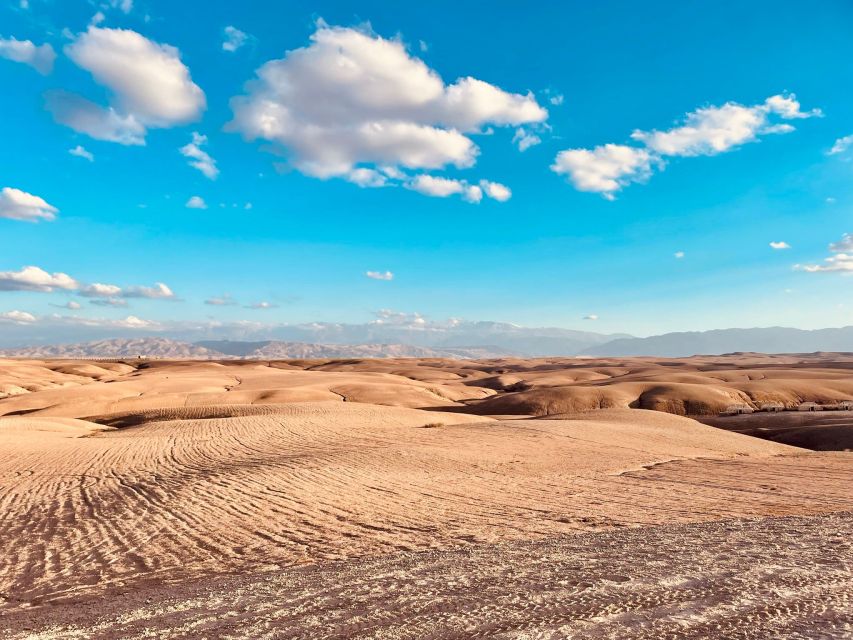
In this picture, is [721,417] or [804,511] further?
[721,417]

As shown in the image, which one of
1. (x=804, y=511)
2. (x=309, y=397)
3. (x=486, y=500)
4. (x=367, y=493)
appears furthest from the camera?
(x=309, y=397)

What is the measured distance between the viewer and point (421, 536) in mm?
8977

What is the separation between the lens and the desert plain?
5.21 m

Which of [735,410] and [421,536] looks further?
[735,410]

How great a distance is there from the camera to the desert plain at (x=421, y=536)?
5.21 meters

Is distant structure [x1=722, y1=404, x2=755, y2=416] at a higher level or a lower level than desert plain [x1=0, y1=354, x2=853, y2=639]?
lower

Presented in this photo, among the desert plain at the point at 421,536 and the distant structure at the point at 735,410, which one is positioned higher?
the desert plain at the point at 421,536

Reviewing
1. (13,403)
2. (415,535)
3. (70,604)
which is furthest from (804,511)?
(13,403)

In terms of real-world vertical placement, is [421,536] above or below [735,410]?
above

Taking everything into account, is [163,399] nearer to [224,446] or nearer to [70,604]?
[224,446]

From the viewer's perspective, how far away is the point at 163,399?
45375 millimetres

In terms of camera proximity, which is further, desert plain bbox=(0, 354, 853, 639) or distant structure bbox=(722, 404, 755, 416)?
distant structure bbox=(722, 404, 755, 416)

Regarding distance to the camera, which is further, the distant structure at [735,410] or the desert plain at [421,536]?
the distant structure at [735,410]

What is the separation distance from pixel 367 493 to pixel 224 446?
10922 mm
